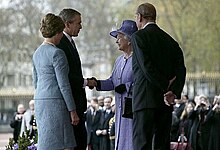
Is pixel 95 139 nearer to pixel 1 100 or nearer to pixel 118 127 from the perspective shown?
pixel 118 127

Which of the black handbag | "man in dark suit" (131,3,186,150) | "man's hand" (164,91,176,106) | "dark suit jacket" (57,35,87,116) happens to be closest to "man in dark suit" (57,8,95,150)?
"dark suit jacket" (57,35,87,116)

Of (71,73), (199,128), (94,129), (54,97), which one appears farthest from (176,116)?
(54,97)

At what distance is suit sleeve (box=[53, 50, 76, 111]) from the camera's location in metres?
5.77

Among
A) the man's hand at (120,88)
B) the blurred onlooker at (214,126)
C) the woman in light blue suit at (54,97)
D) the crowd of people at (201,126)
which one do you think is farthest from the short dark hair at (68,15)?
the blurred onlooker at (214,126)

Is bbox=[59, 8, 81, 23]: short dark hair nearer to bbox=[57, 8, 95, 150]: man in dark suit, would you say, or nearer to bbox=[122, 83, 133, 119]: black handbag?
bbox=[57, 8, 95, 150]: man in dark suit

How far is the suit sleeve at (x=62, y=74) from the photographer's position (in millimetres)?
5766

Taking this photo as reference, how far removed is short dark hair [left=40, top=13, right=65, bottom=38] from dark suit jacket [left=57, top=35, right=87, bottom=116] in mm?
295

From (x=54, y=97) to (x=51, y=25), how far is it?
0.65m

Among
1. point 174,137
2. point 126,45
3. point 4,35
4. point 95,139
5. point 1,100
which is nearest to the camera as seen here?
point 126,45

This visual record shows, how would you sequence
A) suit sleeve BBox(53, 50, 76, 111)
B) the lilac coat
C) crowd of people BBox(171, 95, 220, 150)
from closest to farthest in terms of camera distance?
suit sleeve BBox(53, 50, 76, 111)
the lilac coat
crowd of people BBox(171, 95, 220, 150)

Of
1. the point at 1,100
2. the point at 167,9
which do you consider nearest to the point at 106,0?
the point at 167,9

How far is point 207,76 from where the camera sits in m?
40.2

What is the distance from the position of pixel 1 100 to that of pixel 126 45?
3441cm

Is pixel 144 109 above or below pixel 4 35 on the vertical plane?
below
